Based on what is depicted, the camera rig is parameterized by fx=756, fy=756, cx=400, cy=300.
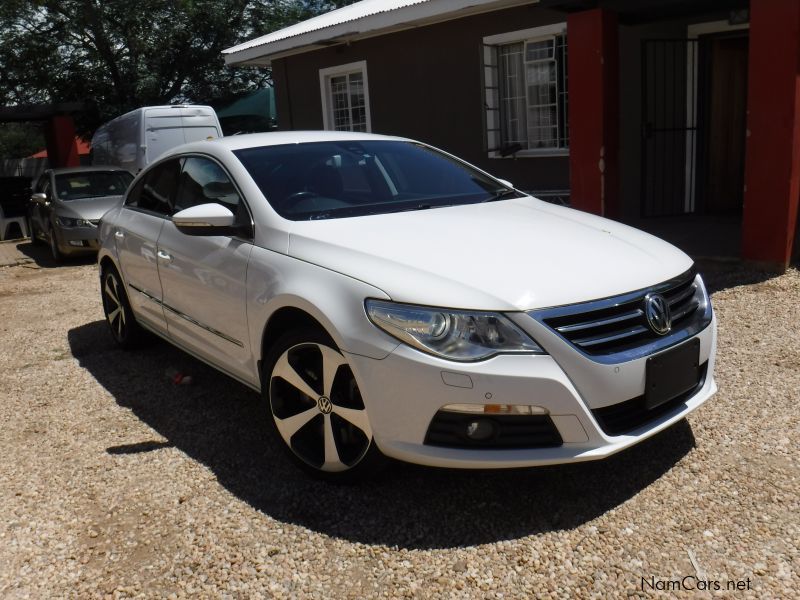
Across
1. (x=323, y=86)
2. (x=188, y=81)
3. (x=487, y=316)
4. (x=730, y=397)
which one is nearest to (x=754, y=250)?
(x=730, y=397)

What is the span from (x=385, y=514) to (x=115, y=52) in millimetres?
26563

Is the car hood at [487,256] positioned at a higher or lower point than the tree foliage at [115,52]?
lower

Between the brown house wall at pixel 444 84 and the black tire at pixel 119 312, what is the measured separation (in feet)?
20.2

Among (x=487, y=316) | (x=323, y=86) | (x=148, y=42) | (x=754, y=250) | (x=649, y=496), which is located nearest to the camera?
(x=487, y=316)

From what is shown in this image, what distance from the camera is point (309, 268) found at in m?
3.19

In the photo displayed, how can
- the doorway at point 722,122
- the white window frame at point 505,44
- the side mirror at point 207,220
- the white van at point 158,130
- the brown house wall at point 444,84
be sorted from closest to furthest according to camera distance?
1. the side mirror at point 207,220
2. the doorway at point 722,122
3. the white window frame at point 505,44
4. the brown house wall at point 444,84
5. the white van at point 158,130

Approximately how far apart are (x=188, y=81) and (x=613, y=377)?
2614cm

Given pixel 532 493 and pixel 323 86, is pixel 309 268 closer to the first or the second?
pixel 532 493

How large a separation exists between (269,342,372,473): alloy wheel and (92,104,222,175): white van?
10773 mm

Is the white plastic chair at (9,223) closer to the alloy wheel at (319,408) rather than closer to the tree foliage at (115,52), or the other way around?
the tree foliage at (115,52)

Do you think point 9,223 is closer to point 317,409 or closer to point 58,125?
point 58,125

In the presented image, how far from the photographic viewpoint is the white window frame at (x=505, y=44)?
31.4 ft

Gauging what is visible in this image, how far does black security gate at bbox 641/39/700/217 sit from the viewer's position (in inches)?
370

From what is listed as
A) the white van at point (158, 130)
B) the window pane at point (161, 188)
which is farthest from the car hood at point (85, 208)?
the window pane at point (161, 188)
